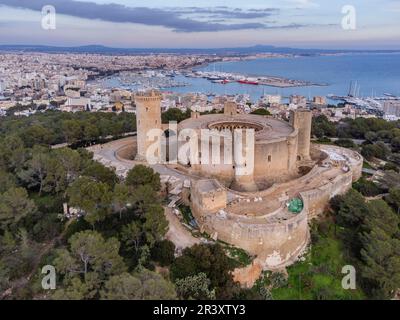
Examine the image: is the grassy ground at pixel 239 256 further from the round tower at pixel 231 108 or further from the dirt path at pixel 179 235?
the round tower at pixel 231 108

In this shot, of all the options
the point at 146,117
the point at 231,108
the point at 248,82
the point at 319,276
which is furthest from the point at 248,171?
the point at 248,82

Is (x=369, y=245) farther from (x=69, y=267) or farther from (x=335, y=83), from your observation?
(x=335, y=83)

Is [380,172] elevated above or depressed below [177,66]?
below

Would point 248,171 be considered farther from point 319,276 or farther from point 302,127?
point 319,276

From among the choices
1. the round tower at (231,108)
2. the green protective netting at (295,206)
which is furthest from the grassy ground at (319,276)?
the round tower at (231,108)

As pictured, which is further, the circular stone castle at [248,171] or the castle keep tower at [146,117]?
the castle keep tower at [146,117]

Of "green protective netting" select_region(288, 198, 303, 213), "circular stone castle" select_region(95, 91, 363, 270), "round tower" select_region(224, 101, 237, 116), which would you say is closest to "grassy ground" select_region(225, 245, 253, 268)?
"circular stone castle" select_region(95, 91, 363, 270)

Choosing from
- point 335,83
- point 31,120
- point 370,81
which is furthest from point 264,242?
point 370,81
